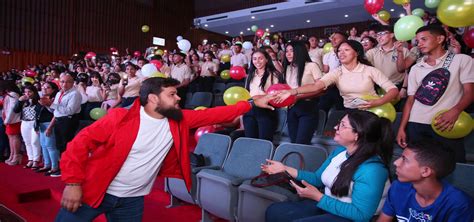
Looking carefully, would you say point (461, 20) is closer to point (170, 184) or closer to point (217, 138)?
point (217, 138)

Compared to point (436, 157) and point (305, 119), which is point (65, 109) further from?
point (436, 157)

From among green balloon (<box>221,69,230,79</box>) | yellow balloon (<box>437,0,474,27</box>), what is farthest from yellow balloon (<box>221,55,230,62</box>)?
yellow balloon (<box>437,0,474,27</box>)

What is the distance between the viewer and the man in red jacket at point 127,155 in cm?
161

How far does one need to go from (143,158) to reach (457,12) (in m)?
2.28

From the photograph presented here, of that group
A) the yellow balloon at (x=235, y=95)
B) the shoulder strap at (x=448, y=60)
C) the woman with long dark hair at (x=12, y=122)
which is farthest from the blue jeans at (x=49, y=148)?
the shoulder strap at (x=448, y=60)

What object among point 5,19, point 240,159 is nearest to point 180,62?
point 240,159

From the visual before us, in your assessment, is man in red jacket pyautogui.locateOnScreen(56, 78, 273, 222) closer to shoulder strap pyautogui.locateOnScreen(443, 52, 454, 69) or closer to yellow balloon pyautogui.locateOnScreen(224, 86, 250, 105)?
yellow balloon pyautogui.locateOnScreen(224, 86, 250, 105)

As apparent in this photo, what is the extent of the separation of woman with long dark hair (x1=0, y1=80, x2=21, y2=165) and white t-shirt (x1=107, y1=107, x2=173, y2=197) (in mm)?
4479

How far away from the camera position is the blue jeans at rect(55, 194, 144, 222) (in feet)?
5.46

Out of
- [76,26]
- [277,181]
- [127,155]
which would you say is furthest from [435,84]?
[76,26]

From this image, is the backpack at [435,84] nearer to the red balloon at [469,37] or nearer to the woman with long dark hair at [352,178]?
the woman with long dark hair at [352,178]

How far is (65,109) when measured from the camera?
439 cm

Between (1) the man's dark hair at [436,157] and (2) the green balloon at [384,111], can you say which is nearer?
(1) the man's dark hair at [436,157]

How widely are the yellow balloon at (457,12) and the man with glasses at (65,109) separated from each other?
4031mm
